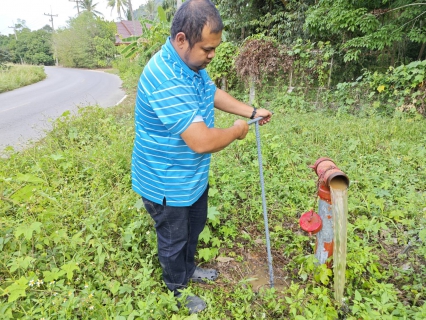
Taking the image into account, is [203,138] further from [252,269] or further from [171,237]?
[252,269]

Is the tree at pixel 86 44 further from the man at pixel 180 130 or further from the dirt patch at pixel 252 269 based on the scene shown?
the man at pixel 180 130

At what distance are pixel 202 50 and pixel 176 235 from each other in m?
1.17

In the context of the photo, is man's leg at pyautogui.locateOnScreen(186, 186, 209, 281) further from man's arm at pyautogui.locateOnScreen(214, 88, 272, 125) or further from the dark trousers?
man's arm at pyautogui.locateOnScreen(214, 88, 272, 125)

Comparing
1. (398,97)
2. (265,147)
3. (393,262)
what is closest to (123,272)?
(393,262)

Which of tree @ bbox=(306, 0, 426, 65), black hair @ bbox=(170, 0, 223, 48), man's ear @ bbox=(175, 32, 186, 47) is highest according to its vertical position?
tree @ bbox=(306, 0, 426, 65)

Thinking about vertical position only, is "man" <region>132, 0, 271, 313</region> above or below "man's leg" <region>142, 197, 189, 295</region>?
above

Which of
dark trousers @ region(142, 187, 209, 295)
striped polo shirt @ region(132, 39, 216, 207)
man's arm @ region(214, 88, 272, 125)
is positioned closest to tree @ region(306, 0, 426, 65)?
man's arm @ region(214, 88, 272, 125)

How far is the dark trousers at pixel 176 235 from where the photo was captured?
178 centimetres

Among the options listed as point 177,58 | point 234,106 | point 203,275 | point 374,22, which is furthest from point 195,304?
point 374,22

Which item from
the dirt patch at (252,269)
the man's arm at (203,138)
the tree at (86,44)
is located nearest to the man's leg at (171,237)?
the dirt patch at (252,269)

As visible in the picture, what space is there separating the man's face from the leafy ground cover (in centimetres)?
133

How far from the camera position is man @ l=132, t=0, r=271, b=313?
1386mm

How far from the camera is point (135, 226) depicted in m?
2.41

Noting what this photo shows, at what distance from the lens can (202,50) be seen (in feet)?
4.70
